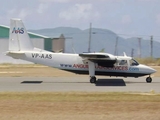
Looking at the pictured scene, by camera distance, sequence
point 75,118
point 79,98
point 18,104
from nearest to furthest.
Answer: point 75,118, point 18,104, point 79,98

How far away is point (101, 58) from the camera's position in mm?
33156

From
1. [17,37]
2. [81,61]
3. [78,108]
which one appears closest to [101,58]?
[81,61]

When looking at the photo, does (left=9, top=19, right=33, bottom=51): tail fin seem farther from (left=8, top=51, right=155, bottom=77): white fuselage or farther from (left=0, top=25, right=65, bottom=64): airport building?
(left=0, top=25, right=65, bottom=64): airport building

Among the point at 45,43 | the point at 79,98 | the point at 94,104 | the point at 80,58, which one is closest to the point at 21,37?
the point at 80,58

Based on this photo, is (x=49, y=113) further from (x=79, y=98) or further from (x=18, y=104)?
(x=79, y=98)

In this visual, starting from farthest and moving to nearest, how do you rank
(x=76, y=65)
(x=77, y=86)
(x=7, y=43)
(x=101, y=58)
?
1. (x=7, y=43)
2. (x=76, y=65)
3. (x=101, y=58)
4. (x=77, y=86)

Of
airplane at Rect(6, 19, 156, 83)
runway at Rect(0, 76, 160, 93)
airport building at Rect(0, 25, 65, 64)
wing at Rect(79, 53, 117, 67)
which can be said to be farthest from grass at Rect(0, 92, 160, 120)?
airport building at Rect(0, 25, 65, 64)

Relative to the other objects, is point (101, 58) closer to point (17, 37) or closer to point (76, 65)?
point (76, 65)

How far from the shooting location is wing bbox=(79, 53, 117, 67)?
32906mm

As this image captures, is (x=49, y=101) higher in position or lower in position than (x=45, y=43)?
lower

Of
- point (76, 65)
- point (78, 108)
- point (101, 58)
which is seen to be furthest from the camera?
point (76, 65)

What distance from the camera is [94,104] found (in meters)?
18.3

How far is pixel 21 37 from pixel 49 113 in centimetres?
1915

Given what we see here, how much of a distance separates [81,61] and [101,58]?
1.62 metres
